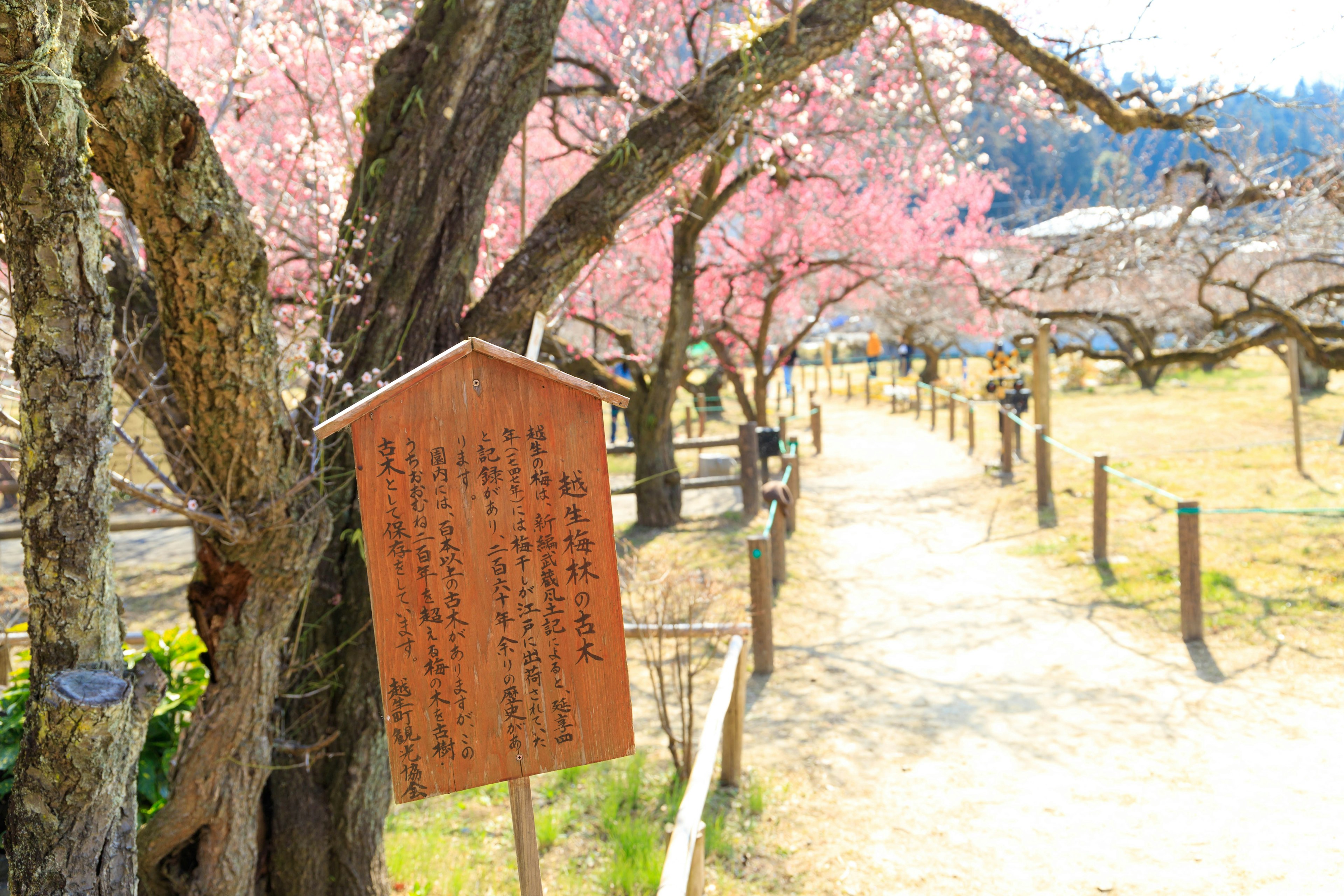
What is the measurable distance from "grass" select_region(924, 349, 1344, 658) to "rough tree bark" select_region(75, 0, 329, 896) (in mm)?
5336

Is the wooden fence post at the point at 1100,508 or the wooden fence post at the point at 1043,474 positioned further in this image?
the wooden fence post at the point at 1043,474

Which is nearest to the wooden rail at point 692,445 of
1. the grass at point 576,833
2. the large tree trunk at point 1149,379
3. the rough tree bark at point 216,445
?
the grass at point 576,833

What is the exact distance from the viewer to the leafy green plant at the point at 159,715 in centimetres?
279

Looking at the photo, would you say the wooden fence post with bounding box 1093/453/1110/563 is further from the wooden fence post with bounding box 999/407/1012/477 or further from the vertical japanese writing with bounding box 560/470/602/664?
the vertical japanese writing with bounding box 560/470/602/664

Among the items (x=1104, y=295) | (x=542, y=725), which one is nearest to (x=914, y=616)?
(x=542, y=725)

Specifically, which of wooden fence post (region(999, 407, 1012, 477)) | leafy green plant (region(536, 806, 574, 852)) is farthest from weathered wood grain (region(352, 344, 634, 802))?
wooden fence post (region(999, 407, 1012, 477))

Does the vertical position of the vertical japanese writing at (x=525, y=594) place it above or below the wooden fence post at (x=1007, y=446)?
above

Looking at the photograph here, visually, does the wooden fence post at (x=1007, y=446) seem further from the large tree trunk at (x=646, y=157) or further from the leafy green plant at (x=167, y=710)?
the leafy green plant at (x=167, y=710)

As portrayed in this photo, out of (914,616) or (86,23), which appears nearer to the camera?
(86,23)

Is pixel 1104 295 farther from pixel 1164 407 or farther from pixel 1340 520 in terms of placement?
pixel 1340 520

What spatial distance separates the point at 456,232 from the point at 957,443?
490 inches

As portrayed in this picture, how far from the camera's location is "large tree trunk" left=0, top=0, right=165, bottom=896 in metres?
1.77

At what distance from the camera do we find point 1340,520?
7.37 meters

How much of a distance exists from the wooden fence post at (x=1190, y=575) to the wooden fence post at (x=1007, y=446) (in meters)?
5.30
